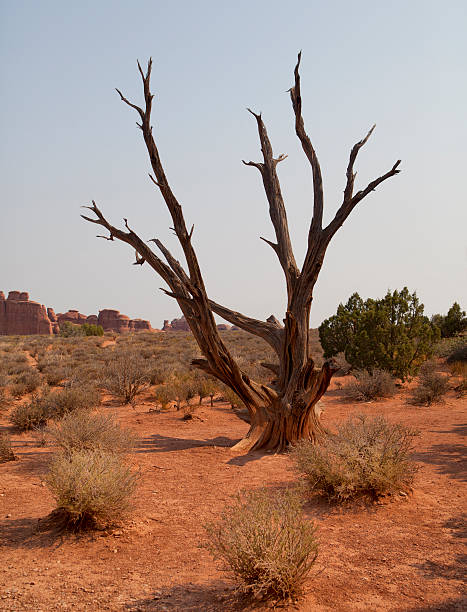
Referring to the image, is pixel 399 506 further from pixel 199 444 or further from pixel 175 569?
pixel 199 444

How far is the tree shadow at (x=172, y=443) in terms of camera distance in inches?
343

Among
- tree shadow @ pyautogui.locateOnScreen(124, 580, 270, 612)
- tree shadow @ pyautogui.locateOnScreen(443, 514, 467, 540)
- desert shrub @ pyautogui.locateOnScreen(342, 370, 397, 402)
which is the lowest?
tree shadow @ pyautogui.locateOnScreen(124, 580, 270, 612)

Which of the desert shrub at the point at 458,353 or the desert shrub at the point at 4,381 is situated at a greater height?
the desert shrub at the point at 458,353

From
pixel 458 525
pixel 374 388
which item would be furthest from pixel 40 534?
pixel 374 388

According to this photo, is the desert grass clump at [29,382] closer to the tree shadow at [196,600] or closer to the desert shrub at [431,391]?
the desert shrub at [431,391]

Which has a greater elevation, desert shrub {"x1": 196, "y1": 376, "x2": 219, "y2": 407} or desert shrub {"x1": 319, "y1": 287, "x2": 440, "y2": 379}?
desert shrub {"x1": 319, "y1": 287, "x2": 440, "y2": 379}

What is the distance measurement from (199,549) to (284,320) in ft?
15.5

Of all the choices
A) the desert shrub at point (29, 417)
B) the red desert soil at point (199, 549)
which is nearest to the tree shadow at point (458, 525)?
the red desert soil at point (199, 549)

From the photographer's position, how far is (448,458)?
25.1 ft


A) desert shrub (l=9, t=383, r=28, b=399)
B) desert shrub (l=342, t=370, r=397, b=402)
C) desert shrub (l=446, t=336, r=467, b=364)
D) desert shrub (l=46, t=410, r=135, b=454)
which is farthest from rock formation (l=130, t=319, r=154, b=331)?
desert shrub (l=46, t=410, r=135, b=454)

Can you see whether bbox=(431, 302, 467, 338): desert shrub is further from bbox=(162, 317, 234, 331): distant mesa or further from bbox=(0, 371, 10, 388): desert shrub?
bbox=(162, 317, 234, 331): distant mesa

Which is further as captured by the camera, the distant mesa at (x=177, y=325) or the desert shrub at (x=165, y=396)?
the distant mesa at (x=177, y=325)

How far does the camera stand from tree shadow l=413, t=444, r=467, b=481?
689 centimetres

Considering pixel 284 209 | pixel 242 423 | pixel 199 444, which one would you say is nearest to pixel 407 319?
pixel 242 423
